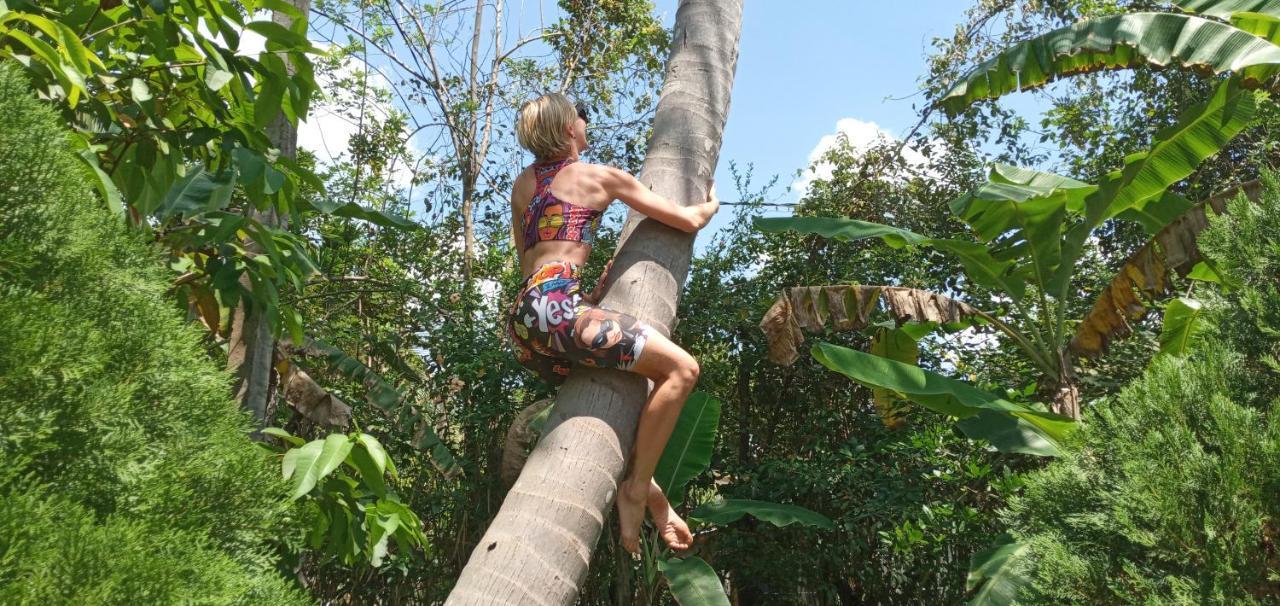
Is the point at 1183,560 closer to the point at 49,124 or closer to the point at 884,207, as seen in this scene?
the point at 49,124

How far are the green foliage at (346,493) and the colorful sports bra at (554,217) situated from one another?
996mm

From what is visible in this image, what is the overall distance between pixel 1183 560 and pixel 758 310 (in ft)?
19.9

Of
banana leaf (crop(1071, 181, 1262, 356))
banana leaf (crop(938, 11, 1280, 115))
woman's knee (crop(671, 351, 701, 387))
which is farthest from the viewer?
banana leaf (crop(1071, 181, 1262, 356))

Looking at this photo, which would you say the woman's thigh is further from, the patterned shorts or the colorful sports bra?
the colorful sports bra

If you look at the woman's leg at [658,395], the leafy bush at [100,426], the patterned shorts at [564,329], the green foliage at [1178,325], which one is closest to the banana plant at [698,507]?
the green foliage at [1178,325]

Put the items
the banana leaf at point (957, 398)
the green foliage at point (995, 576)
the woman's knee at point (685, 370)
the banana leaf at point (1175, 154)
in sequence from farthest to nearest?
1. the banana leaf at point (1175, 154)
2. the banana leaf at point (957, 398)
3. the green foliage at point (995, 576)
4. the woman's knee at point (685, 370)

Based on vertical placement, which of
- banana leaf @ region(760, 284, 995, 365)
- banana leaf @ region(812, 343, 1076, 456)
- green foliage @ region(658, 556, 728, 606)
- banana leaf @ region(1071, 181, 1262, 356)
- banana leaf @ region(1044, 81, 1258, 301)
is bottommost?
green foliage @ region(658, 556, 728, 606)

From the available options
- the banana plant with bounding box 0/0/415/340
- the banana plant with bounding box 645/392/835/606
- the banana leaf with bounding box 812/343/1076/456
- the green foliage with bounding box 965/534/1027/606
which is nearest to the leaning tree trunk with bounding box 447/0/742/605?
the banana plant with bounding box 0/0/415/340

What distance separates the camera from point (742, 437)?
27.9 feet

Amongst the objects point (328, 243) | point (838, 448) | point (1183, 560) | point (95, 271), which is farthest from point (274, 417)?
point (1183, 560)

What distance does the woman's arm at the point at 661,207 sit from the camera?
249 centimetres

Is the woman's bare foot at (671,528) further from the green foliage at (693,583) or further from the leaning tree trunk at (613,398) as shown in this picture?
the green foliage at (693,583)

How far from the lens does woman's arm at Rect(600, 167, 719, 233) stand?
Answer: 2486 mm

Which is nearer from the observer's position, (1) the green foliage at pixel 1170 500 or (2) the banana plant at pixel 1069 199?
(1) the green foliage at pixel 1170 500
